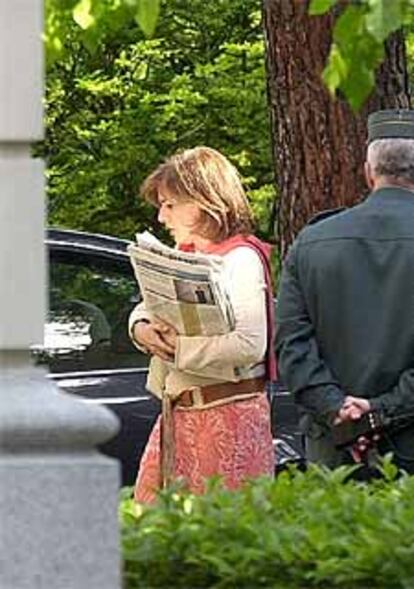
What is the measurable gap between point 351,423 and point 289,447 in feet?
5.31

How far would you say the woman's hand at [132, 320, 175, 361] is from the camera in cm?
703

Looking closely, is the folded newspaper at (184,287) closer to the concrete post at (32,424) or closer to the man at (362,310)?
the man at (362,310)

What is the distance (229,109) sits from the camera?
2066 cm

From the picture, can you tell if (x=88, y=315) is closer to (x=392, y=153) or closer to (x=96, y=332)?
(x=96, y=332)

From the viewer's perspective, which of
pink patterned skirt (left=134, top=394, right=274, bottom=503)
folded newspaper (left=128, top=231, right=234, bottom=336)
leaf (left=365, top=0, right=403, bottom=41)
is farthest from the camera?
pink patterned skirt (left=134, top=394, right=274, bottom=503)

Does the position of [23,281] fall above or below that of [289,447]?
above

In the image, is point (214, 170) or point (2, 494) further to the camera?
point (214, 170)

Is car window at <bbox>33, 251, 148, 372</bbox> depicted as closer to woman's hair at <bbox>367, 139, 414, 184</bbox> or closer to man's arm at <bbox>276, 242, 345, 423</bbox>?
man's arm at <bbox>276, 242, 345, 423</bbox>

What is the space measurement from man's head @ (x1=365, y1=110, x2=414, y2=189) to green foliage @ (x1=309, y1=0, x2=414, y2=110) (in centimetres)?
91

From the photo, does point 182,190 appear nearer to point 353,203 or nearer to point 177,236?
point 177,236

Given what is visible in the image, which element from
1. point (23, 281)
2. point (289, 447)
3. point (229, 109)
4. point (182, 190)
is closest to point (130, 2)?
point (182, 190)

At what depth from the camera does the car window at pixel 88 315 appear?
8.67m

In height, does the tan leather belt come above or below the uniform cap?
below

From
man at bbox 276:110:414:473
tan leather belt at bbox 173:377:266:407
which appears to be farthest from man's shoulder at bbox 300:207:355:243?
tan leather belt at bbox 173:377:266:407
